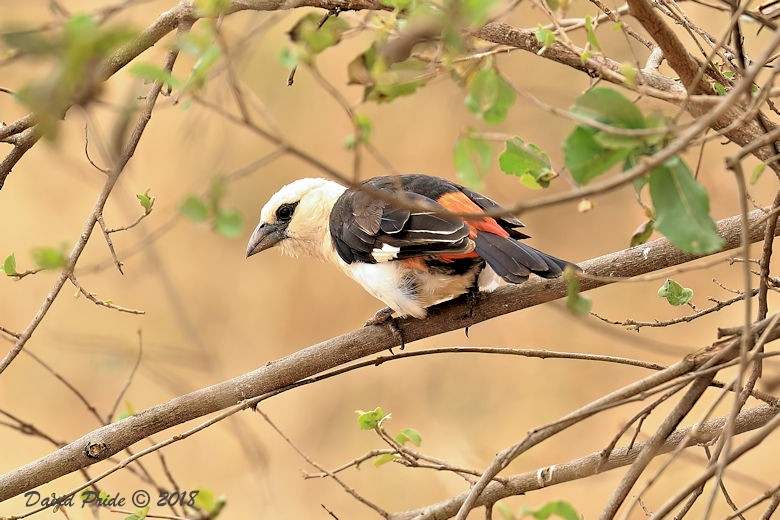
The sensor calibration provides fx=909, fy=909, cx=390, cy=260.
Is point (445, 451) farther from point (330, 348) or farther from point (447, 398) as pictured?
point (330, 348)

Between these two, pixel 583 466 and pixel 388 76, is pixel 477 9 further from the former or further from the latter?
pixel 583 466

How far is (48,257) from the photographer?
1559mm

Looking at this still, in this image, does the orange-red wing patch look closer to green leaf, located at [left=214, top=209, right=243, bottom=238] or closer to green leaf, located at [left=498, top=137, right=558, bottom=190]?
green leaf, located at [left=498, top=137, right=558, bottom=190]

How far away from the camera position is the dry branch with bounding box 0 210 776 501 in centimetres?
232

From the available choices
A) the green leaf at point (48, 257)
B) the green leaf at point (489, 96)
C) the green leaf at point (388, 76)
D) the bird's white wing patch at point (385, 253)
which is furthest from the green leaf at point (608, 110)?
the bird's white wing patch at point (385, 253)

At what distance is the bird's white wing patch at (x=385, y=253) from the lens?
2.95m

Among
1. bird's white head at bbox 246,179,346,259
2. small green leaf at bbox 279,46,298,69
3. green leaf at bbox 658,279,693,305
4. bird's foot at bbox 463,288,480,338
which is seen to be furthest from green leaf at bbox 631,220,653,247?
bird's white head at bbox 246,179,346,259

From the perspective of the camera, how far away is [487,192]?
5.84 metres

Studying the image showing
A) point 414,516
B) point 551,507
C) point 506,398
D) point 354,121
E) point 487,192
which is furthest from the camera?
point 506,398

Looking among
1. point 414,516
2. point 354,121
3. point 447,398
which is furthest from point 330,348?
point 447,398

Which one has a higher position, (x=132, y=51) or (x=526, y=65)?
(x=526, y=65)

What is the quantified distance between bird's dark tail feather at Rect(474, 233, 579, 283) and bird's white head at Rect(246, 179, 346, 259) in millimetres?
1036

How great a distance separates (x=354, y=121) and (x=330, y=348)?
127 cm

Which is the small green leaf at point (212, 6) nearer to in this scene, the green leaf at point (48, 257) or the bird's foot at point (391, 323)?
the green leaf at point (48, 257)
